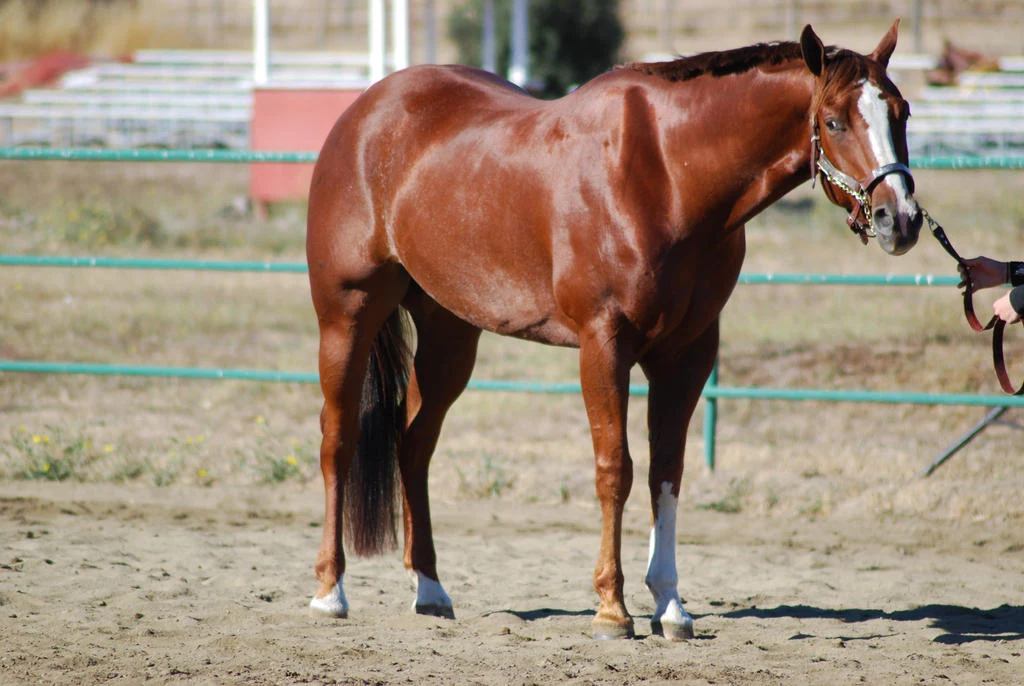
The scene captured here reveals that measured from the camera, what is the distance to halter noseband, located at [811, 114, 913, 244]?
112 inches

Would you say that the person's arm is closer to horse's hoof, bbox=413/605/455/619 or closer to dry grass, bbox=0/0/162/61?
horse's hoof, bbox=413/605/455/619

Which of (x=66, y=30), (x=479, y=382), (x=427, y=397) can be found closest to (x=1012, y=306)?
(x=427, y=397)

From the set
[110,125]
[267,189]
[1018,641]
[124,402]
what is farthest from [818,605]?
[110,125]

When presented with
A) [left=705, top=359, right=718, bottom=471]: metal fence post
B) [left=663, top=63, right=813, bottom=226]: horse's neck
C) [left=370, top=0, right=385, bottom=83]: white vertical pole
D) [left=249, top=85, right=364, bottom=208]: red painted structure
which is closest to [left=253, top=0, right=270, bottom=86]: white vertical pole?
[left=249, top=85, right=364, bottom=208]: red painted structure

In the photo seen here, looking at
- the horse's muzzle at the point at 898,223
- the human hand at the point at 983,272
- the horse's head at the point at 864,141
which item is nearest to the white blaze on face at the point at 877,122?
the horse's head at the point at 864,141

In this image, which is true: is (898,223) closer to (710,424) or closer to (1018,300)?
(1018,300)

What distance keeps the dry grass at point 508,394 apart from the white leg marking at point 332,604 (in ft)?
6.14

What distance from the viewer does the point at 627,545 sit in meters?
4.80

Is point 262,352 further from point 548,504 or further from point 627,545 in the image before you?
point 627,545

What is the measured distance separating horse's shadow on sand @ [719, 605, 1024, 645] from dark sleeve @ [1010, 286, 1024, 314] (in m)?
1.08

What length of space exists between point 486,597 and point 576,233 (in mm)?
1511

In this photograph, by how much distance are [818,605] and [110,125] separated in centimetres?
1625

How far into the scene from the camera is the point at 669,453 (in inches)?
136

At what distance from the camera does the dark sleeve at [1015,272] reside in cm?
315
